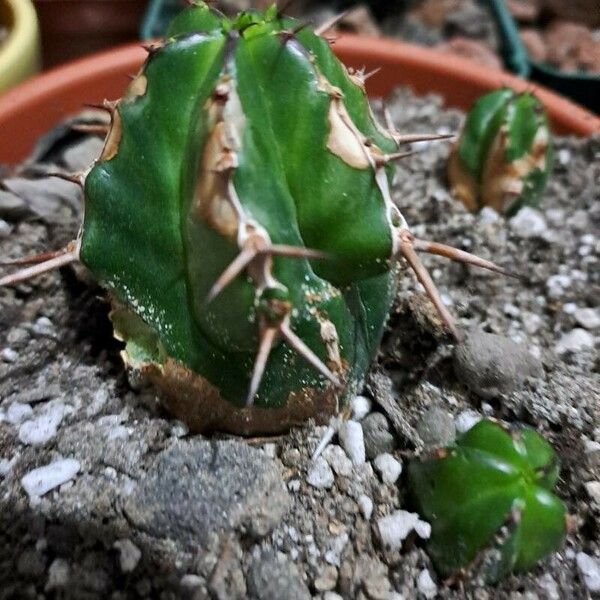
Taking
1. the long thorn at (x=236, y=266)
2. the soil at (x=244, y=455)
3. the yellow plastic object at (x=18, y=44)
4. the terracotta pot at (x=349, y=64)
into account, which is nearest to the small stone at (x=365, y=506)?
the soil at (x=244, y=455)

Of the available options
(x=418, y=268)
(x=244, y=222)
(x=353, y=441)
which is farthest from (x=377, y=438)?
(x=244, y=222)

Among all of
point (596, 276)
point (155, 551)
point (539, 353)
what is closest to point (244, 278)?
point (155, 551)

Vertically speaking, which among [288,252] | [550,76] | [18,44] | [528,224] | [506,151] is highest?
[288,252]

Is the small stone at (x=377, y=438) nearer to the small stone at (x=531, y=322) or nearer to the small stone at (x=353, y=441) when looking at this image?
the small stone at (x=353, y=441)

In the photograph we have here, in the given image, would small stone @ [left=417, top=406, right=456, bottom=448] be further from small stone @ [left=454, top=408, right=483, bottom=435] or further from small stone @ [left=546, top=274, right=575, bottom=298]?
small stone @ [left=546, top=274, right=575, bottom=298]

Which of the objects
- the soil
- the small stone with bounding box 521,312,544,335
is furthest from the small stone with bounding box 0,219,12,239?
the small stone with bounding box 521,312,544,335

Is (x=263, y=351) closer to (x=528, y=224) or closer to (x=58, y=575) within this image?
(x=58, y=575)
